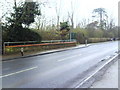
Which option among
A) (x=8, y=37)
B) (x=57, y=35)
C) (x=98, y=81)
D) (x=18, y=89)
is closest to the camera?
(x=18, y=89)

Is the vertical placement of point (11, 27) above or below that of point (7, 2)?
below

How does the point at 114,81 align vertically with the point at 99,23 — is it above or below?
below

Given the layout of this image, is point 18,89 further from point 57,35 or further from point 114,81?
point 57,35

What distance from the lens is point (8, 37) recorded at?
19.8 metres

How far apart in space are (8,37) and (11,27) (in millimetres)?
1476

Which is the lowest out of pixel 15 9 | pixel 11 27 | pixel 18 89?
pixel 18 89

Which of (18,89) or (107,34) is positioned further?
(107,34)

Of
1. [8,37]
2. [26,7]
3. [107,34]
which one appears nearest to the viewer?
[8,37]

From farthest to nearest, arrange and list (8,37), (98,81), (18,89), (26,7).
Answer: (26,7) < (8,37) < (98,81) < (18,89)

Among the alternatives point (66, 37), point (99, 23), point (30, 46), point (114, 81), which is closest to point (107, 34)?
point (99, 23)

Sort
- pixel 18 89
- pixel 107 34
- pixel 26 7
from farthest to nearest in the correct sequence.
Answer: pixel 107 34 < pixel 26 7 < pixel 18 89

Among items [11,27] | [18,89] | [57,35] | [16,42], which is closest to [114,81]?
[18,89]

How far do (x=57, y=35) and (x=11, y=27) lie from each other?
12.2 m

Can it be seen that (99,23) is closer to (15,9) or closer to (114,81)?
(15,9)
